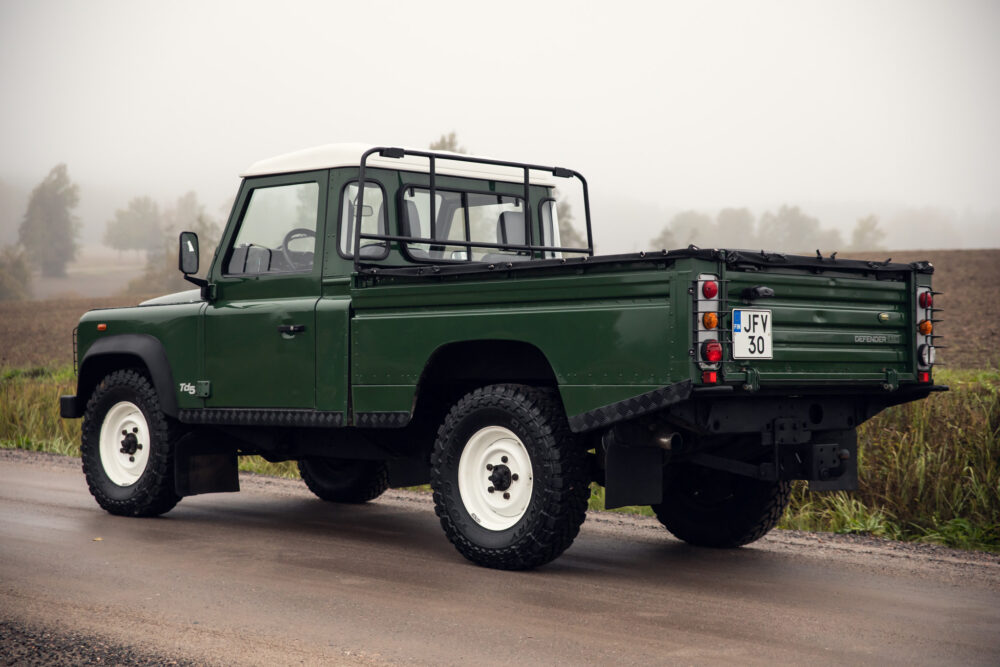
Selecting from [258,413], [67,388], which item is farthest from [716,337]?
[67,388]

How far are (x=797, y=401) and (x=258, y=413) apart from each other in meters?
3.64

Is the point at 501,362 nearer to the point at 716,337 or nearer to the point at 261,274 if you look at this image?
the point at 716,337

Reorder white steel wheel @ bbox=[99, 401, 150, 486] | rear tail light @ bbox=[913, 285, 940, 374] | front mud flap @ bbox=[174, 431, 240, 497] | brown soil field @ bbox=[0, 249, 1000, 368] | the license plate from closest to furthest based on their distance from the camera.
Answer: the license plate, rear tail light @ bbox=[913, 285, 940, 374], front mud flap @ bbox=[174, 431, 240, 497], white steel wheel @ bbox=[99, 401, 150, 486], brown soil field @ bbox=[0, 249, 1000, 368]

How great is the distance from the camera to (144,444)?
30.4 feet

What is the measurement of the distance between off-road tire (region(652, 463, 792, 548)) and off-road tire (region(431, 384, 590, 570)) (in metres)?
1.26

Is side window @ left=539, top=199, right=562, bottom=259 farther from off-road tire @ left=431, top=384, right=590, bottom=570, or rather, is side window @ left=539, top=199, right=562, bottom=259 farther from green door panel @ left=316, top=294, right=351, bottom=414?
off-road tire @ left=431, top=384, right=590, bottom=570

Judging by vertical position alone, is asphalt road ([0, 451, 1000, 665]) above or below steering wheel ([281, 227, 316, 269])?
below

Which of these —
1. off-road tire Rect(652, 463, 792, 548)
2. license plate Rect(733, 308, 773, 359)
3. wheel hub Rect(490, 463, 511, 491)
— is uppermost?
license plate Rect(733, 308, 773, 359)

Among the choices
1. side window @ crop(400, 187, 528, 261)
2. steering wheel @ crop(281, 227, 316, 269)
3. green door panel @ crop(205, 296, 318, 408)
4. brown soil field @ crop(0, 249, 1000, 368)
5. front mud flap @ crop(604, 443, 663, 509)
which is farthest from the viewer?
brown soil field @ crop(0, 249, 1000, 368)

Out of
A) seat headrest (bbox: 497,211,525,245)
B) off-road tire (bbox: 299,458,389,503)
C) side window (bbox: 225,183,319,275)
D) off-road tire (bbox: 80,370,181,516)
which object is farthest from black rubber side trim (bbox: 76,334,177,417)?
seat headrest (bbox: 497,211,525,245)

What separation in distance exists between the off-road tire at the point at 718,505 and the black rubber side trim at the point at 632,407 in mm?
1481

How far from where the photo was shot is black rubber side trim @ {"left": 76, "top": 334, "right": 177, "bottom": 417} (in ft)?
29.5

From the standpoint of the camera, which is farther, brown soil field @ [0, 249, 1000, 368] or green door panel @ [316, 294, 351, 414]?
brown soil field @ [0, 249, 1000, 368]

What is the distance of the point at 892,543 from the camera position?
825 centimetres
